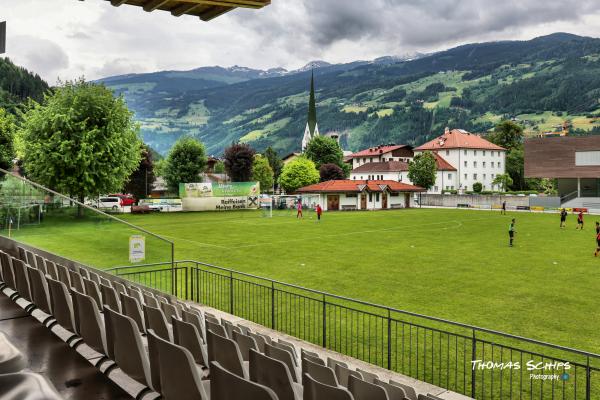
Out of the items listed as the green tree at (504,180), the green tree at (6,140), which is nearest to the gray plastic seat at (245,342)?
the green tree at (6,140)

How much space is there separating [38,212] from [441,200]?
2940 inches

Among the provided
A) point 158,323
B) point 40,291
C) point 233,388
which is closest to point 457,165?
point 40,291

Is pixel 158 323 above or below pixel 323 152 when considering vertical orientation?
below

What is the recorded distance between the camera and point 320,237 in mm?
31234

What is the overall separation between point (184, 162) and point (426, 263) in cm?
6039

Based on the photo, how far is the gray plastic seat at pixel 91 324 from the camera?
4809mm

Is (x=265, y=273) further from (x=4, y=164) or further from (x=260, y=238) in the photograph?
(x=4, y=164)

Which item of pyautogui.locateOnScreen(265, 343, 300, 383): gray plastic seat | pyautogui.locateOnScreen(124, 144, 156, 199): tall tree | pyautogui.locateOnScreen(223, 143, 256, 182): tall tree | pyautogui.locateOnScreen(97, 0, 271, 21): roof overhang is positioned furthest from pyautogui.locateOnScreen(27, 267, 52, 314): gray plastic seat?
pyautogui.locateOnScreen(223, 143, 256, 182): tall tree

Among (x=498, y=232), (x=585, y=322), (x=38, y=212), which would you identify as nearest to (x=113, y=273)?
(x=38, y=212)

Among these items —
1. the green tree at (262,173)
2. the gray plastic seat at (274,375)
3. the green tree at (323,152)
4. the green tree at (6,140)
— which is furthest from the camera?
the green tree at (323,152)

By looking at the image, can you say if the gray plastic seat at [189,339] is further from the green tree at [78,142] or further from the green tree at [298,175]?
the green tree at [298,175]

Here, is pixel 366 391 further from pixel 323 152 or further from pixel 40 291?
pixel 323 152

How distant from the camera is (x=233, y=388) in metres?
2.89

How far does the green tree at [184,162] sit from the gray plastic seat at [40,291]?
69.9 meters
